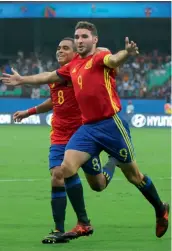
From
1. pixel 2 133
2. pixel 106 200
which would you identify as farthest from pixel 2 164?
pixel 2 133

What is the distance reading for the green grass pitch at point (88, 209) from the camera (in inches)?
359

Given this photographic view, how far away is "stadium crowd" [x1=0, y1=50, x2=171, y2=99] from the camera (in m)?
42.7

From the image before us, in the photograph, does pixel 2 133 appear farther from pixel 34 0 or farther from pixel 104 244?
pixel 104 244

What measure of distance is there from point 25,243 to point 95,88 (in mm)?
1842

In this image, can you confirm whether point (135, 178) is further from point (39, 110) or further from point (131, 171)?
point (39, 110)

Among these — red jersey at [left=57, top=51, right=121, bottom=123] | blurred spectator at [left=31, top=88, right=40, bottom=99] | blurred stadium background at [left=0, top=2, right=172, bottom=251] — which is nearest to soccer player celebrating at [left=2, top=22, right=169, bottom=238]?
red jersey at [left=57, top=51, right=121, bottom=123]

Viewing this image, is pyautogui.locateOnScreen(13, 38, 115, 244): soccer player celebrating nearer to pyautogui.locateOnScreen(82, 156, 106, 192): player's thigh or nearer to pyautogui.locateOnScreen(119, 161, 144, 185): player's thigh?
pyautogui.locateOnScreen(82, 156, 106, 192): player's thigh

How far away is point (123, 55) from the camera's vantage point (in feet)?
28.8

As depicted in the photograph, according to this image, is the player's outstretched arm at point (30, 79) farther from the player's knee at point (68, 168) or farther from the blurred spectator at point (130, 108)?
the blurred spectator at point (130, 108)

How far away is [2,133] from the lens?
3095 centimetres

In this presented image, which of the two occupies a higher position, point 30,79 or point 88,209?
point 30,79

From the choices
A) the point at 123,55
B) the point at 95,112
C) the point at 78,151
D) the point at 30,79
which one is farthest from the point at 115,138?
the point at 30,79

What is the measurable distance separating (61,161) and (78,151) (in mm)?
568

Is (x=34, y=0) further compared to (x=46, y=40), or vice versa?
(x=46, y=40)
